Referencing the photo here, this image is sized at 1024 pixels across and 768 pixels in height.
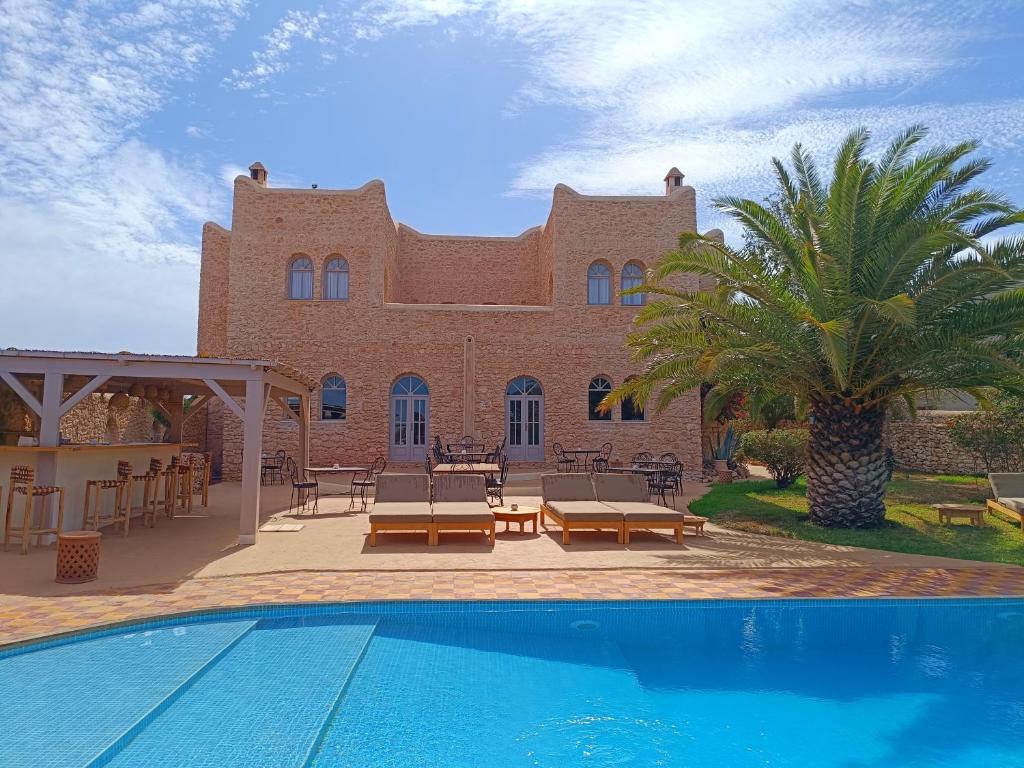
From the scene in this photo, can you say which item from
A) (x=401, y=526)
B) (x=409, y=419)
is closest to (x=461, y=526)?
(x=401, y=526)

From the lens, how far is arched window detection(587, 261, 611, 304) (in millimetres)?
18703

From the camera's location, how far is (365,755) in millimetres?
3848

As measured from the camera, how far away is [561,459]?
17109 mm

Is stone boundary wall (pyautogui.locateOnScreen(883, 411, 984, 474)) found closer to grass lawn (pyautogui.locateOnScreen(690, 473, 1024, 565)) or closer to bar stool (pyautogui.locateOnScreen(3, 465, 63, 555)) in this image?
grass lawn (pyautogui.locateOnScreen(690, 473, 1024, 565))

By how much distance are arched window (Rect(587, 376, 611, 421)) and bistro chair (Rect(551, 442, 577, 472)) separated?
3.89ft

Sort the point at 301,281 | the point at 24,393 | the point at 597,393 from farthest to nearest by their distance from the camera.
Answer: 1. the point at 597,393
2. the point at 301,281
3. the point at 24,393

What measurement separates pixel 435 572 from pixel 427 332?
1115 centimetres

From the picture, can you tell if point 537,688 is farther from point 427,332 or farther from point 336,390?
point 336,390

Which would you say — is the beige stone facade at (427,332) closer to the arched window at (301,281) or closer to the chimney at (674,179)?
the arched window at (301,281)

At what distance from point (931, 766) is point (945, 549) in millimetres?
5695

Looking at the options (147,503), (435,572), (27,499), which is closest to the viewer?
(435,572)

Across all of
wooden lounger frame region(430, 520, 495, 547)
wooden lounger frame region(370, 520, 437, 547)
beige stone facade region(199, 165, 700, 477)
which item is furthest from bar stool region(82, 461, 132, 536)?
beige stone facade region(199, 165, 700, 477)

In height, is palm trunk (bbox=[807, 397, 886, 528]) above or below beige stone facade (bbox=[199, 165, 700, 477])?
below

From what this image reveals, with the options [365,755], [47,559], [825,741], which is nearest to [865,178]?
[825,741]
